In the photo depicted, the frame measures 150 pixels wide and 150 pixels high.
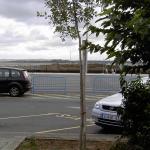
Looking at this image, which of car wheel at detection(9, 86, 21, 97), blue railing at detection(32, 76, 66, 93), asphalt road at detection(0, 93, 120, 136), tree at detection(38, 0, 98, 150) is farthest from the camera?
blue railing at detection(32, 76, 66, 93)

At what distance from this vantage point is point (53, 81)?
96.4 ft

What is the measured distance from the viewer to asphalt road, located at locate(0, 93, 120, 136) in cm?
1405

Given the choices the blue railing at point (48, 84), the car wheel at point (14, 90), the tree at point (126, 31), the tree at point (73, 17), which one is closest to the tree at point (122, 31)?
the tree at point (126, 31)

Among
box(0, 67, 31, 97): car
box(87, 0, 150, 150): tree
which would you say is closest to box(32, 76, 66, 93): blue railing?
box(0, 67, 31, 97): car

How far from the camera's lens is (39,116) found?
17438 mm

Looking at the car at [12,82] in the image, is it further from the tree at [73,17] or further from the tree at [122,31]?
the tree at [122,31]

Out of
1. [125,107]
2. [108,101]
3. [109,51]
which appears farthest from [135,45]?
[108,101]

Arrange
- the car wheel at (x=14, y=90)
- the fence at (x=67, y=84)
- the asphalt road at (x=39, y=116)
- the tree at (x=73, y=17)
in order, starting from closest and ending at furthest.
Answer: the tree at (x=73, y=17) < the asphalt road at (x=39, y=116) < the car wheel at (x=14, y=90) < the fence at (x=67, y=84)

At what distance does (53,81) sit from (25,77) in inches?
120

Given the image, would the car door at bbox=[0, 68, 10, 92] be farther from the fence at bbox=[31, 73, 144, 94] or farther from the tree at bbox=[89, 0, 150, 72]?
the tree at bbox=[89, 0, 150, 72]

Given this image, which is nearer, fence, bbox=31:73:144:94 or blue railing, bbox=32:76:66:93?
fence, bbox=31:73:144:94

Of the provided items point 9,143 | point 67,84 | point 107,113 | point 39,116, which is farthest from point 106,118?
point 67,84

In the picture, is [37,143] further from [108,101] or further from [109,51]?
[109,51]

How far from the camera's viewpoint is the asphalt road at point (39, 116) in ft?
46.1
